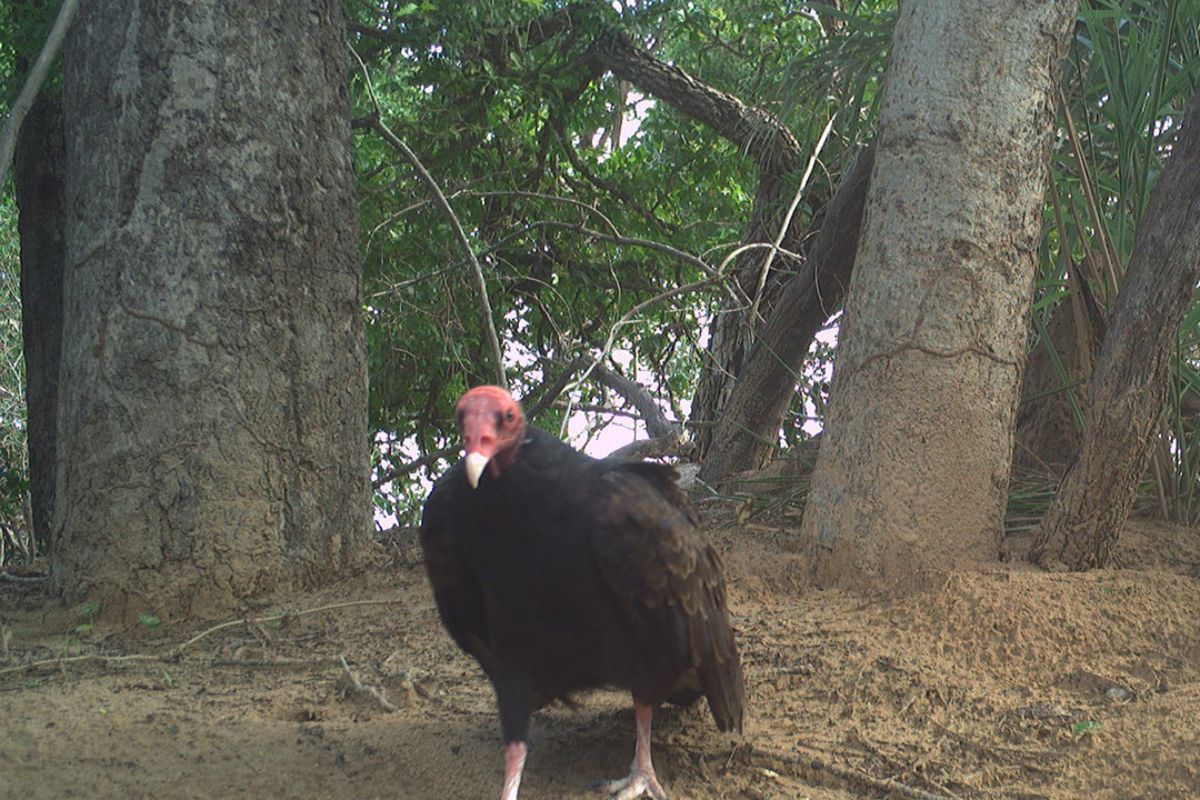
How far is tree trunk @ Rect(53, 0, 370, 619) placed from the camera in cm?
365

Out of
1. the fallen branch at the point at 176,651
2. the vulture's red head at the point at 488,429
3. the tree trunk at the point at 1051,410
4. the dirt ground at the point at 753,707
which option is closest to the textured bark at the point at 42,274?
the dirt ground at the point at 753,707

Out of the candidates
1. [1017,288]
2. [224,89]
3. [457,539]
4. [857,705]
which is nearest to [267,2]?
[224,89]

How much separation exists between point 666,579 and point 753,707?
0.75 metres

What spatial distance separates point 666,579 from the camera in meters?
2.36

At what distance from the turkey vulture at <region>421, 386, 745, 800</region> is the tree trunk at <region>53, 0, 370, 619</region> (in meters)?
1.49

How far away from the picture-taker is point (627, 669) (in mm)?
2414

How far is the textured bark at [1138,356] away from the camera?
310 cm

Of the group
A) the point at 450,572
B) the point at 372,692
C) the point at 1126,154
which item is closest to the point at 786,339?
the point at 1126,154

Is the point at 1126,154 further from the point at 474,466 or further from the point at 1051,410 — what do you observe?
the point at 474,466

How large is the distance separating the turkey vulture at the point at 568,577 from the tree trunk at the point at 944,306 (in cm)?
92

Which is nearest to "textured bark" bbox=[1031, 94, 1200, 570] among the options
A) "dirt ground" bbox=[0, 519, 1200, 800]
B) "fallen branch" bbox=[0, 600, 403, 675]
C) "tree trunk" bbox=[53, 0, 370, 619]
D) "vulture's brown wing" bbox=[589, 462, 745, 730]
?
"dirt ground" bbox=[0, 519, 1200, 800]

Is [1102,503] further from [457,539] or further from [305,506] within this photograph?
[305,506]

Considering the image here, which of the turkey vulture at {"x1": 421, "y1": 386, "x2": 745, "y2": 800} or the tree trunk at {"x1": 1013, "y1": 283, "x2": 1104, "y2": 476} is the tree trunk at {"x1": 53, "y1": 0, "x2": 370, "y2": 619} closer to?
the turkey vulture at {"x1": 421, "y1": 386, "x2": 745, "y2": 800}

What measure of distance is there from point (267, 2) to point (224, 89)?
Result: 37cm
